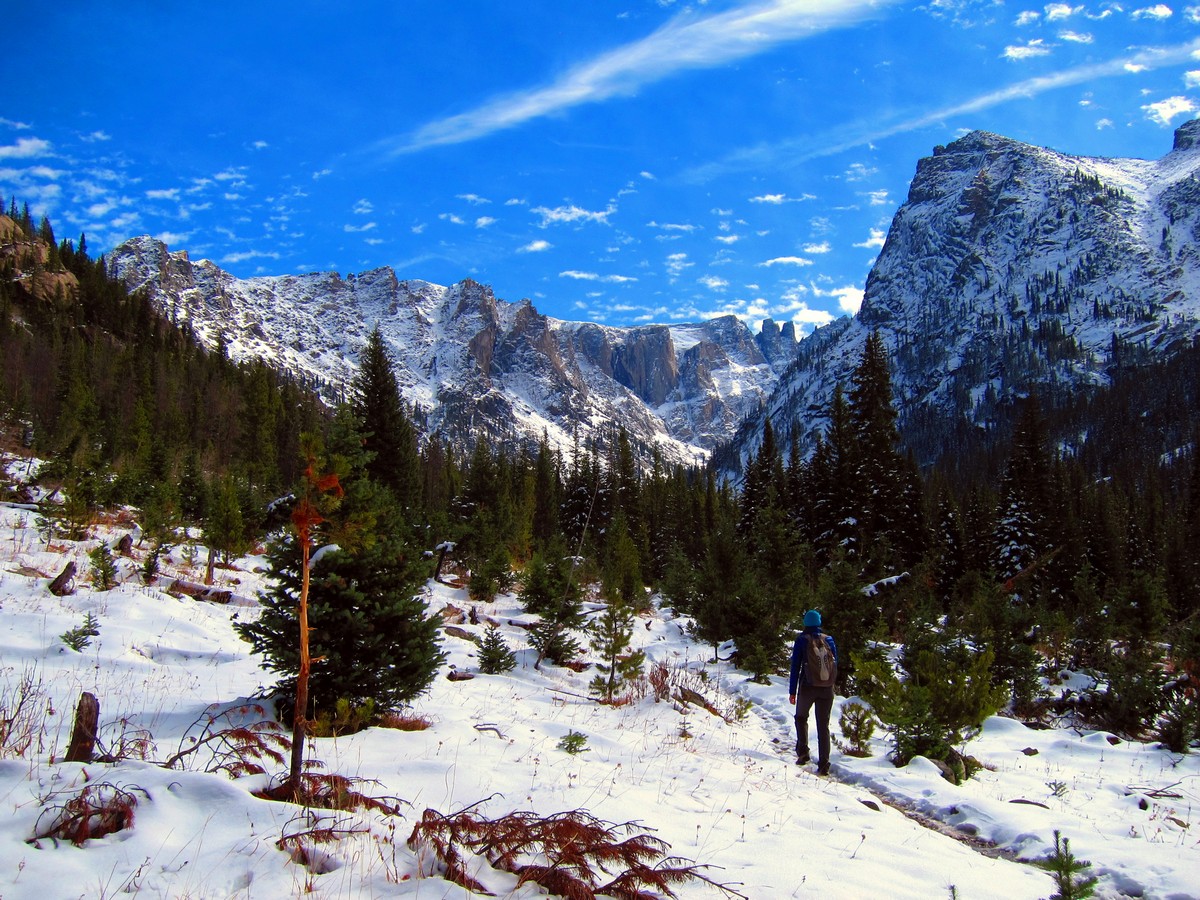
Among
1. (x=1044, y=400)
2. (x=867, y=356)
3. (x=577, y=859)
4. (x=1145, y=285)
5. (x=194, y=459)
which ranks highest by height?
(x=1145, y=285)

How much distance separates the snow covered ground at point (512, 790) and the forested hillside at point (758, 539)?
4.16 feet

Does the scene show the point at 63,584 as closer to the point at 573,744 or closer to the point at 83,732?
the point at 83,732

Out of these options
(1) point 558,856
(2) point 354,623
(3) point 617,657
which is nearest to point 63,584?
(2) point 354,623

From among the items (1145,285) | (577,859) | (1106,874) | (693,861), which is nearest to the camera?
(577,859)

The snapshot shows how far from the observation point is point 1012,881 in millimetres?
4930

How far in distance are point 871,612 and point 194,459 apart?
2454cm

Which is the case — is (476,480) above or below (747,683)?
above

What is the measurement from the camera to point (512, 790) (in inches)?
221

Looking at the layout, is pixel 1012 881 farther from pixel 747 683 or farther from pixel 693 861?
pixel 747 683

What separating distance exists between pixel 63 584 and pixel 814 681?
11.7 meters

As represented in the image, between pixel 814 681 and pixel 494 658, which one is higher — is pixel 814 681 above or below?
above

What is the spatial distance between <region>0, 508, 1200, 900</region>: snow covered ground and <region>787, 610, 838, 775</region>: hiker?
0.41m

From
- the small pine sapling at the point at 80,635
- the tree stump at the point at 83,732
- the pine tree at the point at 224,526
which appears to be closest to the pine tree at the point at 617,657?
the small pine sapling at the point at 80,635

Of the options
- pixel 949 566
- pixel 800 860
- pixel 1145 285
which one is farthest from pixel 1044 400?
pixel 800 860
